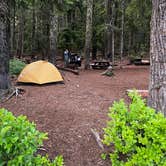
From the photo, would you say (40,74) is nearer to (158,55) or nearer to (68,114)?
(68,114)

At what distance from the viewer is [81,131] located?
5.96 m

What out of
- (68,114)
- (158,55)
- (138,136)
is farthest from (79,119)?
Result: (138,136)

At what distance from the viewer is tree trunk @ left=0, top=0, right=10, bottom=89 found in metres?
8.84

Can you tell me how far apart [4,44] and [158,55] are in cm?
542

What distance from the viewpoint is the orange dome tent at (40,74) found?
36.8 ft

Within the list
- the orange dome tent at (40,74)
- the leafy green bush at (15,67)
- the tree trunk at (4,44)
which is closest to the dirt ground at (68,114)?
the orange dome tent at (40,74)

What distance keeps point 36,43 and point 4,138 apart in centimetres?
2866

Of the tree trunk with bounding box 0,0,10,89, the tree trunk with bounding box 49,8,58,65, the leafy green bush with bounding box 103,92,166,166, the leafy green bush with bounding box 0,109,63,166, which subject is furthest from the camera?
the tree trunk with bounding box 49,8,58,65

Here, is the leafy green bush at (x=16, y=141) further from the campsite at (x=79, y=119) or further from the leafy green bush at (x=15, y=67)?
the leafy green bush at (x=15, y=67)

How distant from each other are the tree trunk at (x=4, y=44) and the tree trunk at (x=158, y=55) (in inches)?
203

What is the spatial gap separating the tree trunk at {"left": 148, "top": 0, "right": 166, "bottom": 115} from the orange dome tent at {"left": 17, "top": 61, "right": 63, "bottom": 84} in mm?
6480

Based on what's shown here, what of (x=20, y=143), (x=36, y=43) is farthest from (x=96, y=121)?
(x=36, y=43)

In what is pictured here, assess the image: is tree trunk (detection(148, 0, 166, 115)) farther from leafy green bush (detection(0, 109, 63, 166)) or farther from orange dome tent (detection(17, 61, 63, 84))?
orange dome tent (detection(17, 61, 63, 84))

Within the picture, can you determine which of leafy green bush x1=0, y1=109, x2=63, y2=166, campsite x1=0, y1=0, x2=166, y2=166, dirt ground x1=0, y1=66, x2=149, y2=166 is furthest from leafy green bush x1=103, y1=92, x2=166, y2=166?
leafy green bush x1=0, y1=109, x2=63, y2=166
